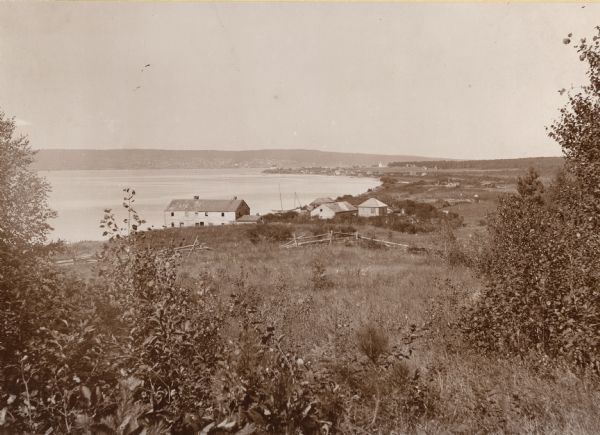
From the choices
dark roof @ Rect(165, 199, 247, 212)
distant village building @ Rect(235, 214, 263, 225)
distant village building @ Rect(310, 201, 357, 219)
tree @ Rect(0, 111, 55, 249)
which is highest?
tree @ Rect(0, 111, 55, 249)

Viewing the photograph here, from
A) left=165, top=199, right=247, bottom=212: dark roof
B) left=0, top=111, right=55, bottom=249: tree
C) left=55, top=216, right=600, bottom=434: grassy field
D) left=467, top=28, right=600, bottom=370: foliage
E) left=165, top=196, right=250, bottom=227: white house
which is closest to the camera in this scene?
left=55, top=216, right=600, bottom=434: grassy field

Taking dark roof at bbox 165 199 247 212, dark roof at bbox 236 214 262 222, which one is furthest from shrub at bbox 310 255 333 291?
dark roof at bbox 165 199 247 212

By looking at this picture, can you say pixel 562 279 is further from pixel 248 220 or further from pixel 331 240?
pixel 248 220

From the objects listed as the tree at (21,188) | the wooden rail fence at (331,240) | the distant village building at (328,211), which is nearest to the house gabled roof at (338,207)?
the distant village building at (328,211)

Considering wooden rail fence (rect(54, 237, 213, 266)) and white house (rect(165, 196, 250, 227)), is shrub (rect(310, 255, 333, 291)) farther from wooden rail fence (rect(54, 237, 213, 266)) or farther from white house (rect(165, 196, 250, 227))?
white house (rect(165, 196, 250, 227))

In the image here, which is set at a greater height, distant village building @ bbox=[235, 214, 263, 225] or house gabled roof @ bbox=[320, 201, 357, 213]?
house gabled roof @ bbox=[320, 201, 357, 213]

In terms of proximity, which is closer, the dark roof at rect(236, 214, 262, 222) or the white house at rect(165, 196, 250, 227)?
the dark roof at rect(236, 214, 262, 222)

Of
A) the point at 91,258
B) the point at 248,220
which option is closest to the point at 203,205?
the point at 248,220

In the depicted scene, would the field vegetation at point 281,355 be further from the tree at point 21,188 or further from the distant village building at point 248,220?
the distant village building at point 248,220

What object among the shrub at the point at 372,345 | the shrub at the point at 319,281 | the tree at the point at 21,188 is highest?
the tree at the point at 21,188

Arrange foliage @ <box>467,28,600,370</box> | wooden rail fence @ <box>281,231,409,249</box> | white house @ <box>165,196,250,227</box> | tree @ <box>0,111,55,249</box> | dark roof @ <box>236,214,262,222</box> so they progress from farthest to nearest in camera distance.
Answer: white house @ <box>165,196,250,227</box>
dark roof @ <box>236,214,262,222</box>
wooden rail fence @ <box>281,231,409,249</box>
tree @ <box>0,111,55,249</box>
foliage @ <box>467,28,600,370</box>
